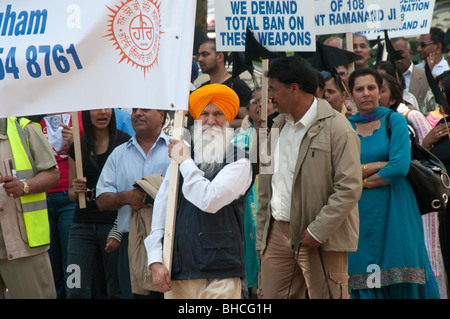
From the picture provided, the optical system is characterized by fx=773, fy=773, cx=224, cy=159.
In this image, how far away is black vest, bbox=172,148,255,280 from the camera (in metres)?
5.28

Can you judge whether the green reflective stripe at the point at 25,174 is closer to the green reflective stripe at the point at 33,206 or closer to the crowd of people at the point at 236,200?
the crowd of people at the point at 236,200

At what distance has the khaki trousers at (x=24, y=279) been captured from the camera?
6.70m

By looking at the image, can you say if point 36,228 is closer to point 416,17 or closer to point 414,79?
point 416,17

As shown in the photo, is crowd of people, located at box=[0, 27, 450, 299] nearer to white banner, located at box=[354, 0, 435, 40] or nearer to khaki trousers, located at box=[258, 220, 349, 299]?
khaki trousers, located at box=[258, 220, 349, 299]

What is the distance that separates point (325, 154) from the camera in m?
5.91

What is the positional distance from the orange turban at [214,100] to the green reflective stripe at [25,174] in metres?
1.96

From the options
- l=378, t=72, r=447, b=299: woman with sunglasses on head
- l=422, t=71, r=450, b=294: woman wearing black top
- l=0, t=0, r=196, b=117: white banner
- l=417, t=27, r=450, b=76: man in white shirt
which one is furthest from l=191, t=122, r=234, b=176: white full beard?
l=417, t=27, r=450, b=76: man in white shirt

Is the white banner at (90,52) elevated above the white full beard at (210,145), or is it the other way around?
the white banner at (90,52)

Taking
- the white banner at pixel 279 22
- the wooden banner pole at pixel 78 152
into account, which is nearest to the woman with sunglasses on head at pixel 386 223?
the white banner at pixel 279 22

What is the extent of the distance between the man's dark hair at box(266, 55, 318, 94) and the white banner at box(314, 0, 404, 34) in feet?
7.76

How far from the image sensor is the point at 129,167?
7117mm
